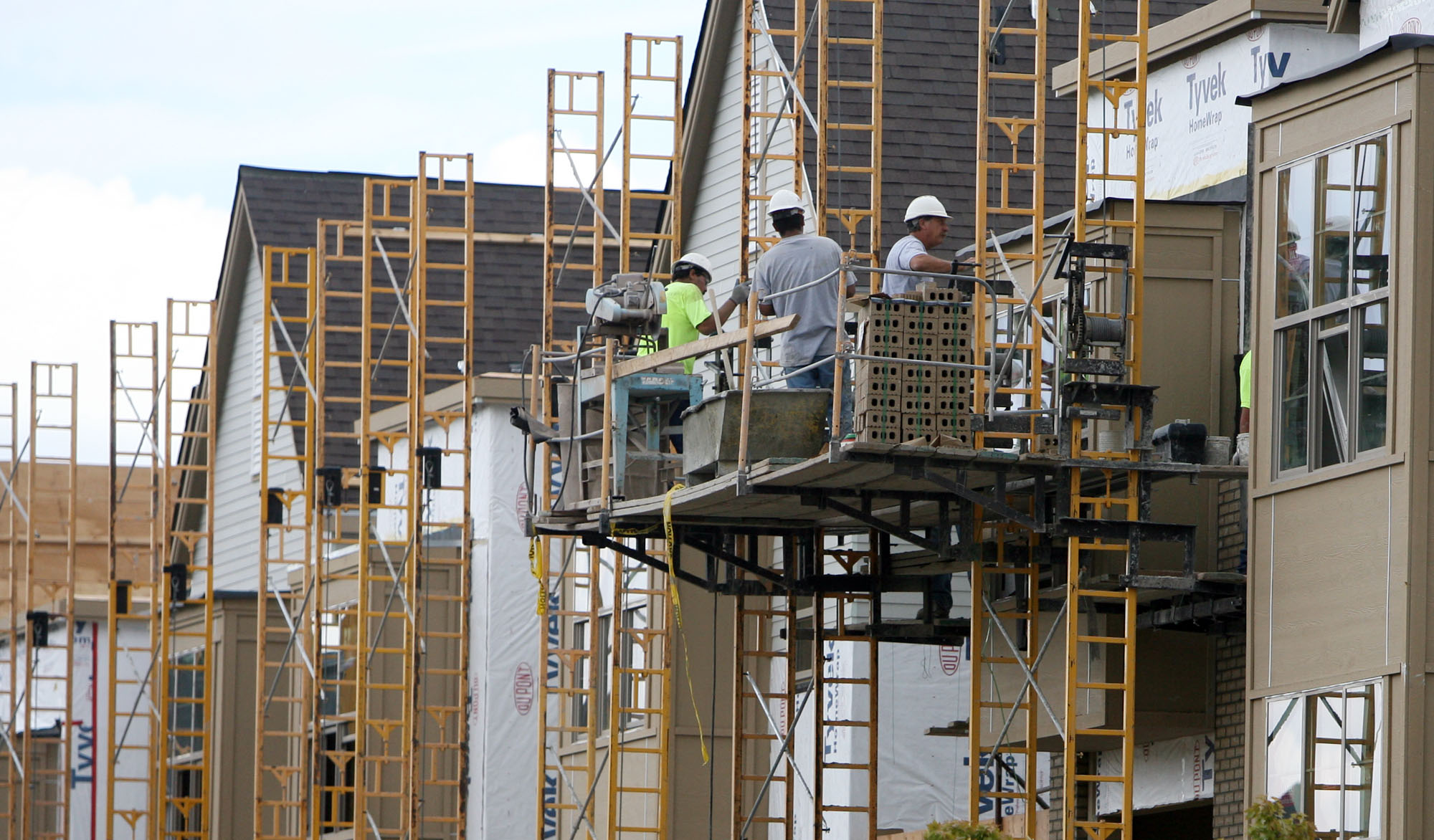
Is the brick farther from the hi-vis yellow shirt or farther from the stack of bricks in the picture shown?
the hi-vis yellow shirt

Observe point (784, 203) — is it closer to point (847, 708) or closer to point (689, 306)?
point (689, 306)

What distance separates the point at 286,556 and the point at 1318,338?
1036 inches

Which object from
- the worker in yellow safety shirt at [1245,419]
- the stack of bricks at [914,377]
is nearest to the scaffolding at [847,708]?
the worker in yellow safety shirt at [1245,419]

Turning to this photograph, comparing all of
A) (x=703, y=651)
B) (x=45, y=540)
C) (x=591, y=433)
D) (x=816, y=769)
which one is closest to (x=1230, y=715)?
(x=816, y=769)

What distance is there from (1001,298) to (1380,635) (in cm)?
505

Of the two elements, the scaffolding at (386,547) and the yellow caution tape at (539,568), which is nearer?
the yellow caution tape at (539,568)

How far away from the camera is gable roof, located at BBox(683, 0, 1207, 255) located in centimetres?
2766

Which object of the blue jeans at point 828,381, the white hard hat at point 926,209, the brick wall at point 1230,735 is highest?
the white hard hat at point 926,209

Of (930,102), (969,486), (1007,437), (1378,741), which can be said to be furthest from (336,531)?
(1378,741)

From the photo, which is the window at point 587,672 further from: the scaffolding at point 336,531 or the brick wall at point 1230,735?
the brick wall at point 1230,735

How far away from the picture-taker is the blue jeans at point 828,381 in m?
17.2

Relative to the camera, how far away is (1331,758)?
50.3 ft

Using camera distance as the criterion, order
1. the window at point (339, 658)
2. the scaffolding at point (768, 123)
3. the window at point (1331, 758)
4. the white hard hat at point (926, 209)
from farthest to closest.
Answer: the window at point (339, 658)
the scaffolding at point (768, 123)
the white hard hat at point (926, 209)
the window at point (1331, 758)

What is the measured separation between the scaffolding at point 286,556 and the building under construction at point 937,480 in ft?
0.99
